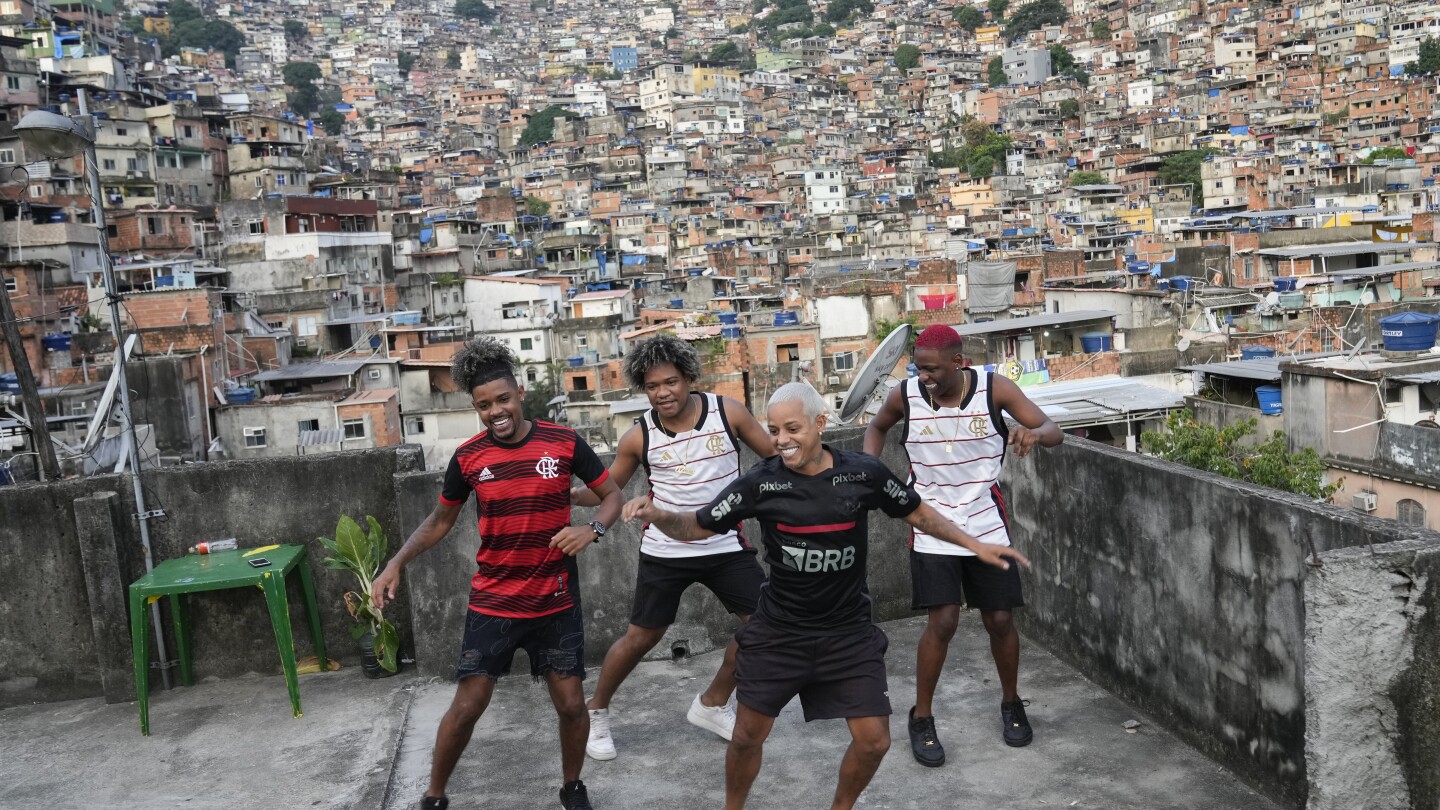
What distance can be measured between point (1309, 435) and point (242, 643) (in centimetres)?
1831

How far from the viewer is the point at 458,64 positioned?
168750mm

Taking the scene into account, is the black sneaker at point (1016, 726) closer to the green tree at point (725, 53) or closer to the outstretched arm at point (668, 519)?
the outstretched arm at point (668, 519)

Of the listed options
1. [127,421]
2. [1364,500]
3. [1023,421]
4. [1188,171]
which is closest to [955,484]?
[1023,421]

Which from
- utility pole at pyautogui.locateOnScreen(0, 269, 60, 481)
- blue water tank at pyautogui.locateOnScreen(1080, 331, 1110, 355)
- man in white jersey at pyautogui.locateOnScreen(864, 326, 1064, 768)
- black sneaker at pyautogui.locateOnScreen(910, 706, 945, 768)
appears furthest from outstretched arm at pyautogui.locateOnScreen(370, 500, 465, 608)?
blue water tank at pyautogui.locateOnScreen(1080, 331, 1110, 355)

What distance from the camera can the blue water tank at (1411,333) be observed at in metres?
21.1

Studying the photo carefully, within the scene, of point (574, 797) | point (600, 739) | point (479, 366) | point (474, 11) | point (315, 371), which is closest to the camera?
point (479, 366)

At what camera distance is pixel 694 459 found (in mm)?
4293

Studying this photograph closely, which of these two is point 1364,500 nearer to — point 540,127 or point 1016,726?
point 1016,726

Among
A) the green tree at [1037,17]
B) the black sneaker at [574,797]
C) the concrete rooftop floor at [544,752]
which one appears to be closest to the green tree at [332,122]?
the green tree at [1037,17]

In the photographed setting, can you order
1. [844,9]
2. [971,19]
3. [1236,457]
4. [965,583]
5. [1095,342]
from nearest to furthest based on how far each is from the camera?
1. [965,583]
2. [1236,457]
3. [1095,342]
4. [971,19]
5. [844,9]

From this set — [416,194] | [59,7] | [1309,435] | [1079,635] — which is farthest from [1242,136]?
[1079,635]

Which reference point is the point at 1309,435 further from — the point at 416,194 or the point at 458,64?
the point at 458,64

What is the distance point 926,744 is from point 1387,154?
8050 centimetres

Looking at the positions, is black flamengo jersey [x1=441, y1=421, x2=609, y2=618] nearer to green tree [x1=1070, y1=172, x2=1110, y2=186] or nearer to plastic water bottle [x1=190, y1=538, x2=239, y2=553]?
plastic water bottle [x1=190, y1=538, x2=239, y2=553]
